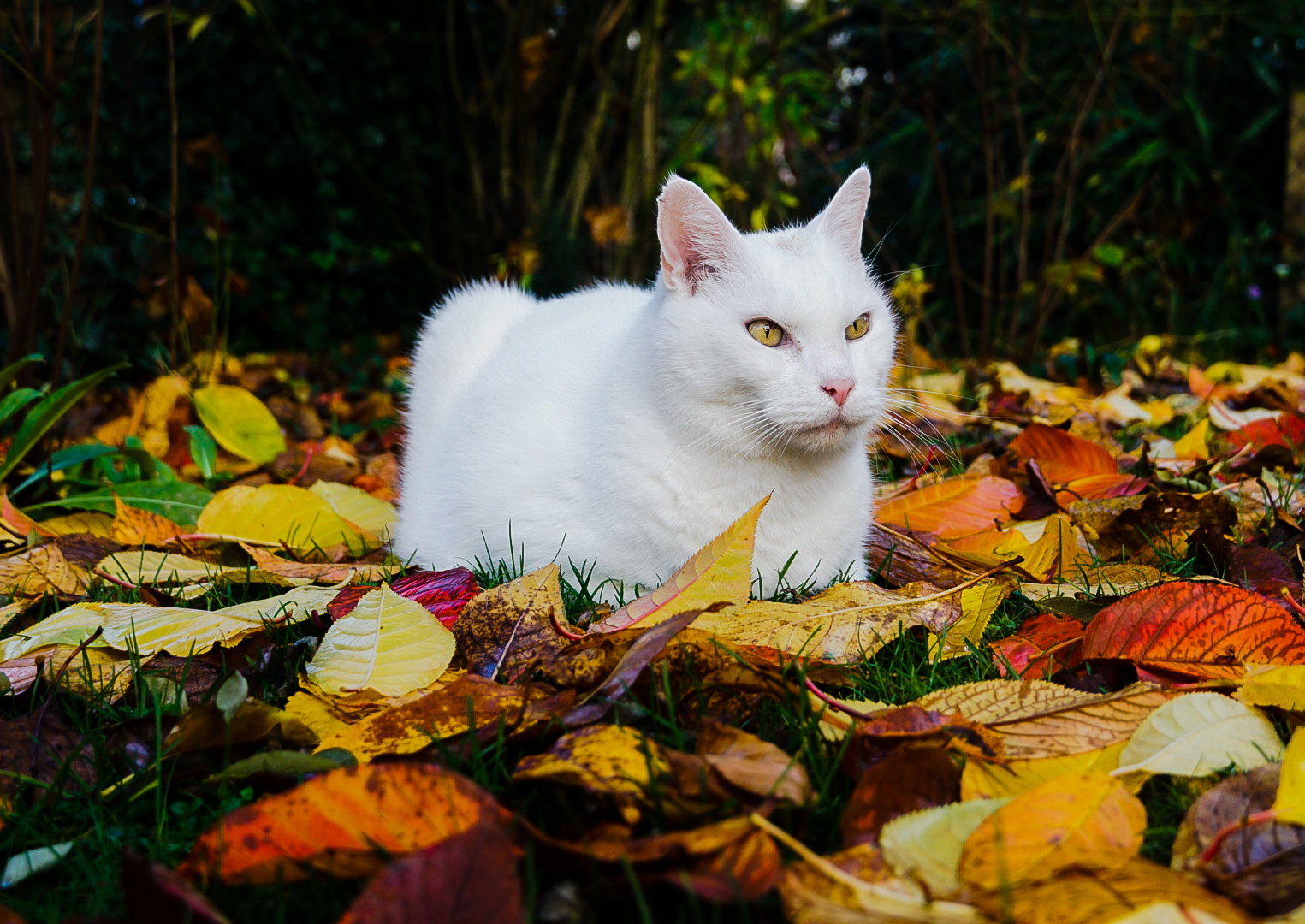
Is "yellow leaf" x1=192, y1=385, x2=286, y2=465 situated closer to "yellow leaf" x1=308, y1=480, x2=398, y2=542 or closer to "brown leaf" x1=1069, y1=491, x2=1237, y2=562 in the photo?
"yellow leaf" x1=308, y1=480, x2=398, y2=542

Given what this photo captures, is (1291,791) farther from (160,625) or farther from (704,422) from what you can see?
(160,625)

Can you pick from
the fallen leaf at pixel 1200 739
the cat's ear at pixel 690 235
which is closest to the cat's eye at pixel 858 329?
the cat's ear at pixel 690 235

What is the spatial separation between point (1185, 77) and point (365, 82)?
17.1 feet

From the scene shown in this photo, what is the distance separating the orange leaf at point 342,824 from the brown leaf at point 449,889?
0.23 ft

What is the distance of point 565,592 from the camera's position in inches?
74.2

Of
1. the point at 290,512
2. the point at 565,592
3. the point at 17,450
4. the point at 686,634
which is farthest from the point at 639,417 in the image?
the point at 17,450

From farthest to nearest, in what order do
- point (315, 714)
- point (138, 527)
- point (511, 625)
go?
point (138, 527) → point (511, 625) → point (315, 714)

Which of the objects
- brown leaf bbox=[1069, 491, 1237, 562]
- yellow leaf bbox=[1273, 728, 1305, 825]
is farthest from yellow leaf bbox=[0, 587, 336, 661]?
brown leaf bbox=[1069, 491, 1237, 562]

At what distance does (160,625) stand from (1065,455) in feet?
7.12

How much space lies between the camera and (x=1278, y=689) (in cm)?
125

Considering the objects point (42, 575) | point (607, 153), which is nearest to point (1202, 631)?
point (42, 575)

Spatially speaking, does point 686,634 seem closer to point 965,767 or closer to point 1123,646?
point 965,767

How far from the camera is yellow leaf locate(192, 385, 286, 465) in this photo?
10.2ft

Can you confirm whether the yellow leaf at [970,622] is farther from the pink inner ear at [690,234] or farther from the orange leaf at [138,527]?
the orange leaf at [138,527]
